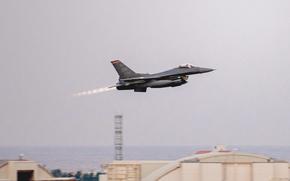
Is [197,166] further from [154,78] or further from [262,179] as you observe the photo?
[154,78]

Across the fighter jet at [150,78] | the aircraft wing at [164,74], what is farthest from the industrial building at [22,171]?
the aircraft wing at [164,74]

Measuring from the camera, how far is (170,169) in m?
128

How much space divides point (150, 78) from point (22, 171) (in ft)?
115

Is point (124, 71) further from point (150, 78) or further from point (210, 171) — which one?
point (210, 171)

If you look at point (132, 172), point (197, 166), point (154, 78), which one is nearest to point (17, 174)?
point (132, 172)

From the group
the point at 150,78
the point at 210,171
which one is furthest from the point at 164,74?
the point at 210,171

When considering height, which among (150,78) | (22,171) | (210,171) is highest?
(150,78)

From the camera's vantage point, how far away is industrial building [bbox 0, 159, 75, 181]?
12838 centimetres

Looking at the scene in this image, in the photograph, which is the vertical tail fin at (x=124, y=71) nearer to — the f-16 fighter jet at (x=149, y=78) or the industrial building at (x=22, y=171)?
the f-16 fighter jet at (x=149, y=78)

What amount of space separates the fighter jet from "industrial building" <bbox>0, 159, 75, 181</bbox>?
31.4 m

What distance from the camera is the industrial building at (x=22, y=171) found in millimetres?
128375

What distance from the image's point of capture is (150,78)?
10438 cm

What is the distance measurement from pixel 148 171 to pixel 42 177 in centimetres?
1707

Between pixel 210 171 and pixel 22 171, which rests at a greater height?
pixel 22 171
